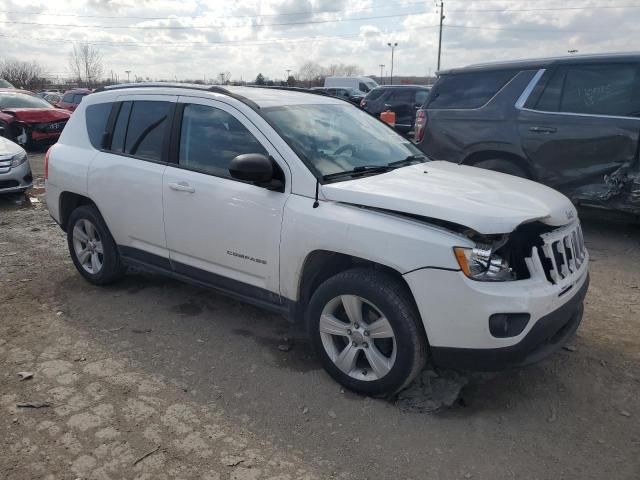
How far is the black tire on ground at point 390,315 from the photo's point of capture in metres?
2.91

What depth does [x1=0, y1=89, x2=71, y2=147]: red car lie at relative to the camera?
1374cm

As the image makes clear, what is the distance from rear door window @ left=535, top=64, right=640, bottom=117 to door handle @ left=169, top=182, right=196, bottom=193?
4335 mm

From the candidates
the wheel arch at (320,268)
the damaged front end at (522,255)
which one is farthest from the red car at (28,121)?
the damaged front end at (522,255)

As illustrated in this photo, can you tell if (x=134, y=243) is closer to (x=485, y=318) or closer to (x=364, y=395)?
(x=364, y=395)

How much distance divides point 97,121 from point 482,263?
3667 millimetres

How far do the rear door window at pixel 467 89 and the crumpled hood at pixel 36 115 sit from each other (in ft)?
34.9

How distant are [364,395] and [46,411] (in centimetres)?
186

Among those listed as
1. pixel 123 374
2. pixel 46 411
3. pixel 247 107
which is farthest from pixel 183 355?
pixel 247 107

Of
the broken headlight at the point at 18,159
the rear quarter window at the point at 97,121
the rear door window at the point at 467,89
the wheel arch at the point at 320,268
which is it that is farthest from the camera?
the broken headlight at the point at 18,159

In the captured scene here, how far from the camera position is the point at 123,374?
3.52 metres

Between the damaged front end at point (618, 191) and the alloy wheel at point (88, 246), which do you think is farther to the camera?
the damaged front end at point (618, 191)

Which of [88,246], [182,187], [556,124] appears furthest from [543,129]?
[88,246]

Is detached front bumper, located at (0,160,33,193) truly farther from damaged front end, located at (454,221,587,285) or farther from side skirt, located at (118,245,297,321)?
damaged front end, located at (454,221,587,285)

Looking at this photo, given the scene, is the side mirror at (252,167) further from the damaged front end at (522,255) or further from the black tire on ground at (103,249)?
the black tire on ground at (103,249)
